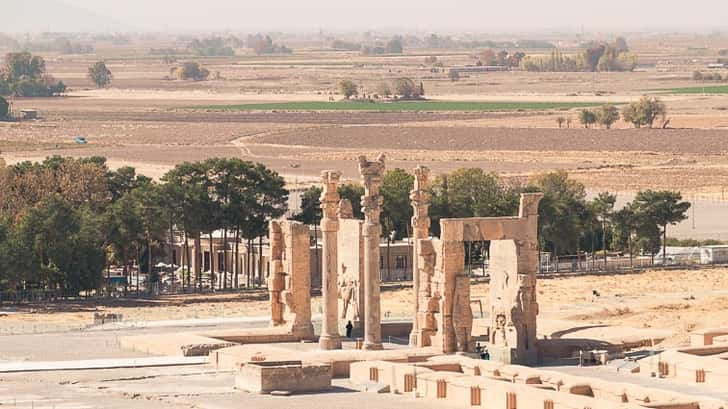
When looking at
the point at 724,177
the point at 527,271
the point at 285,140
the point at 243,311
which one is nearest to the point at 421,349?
the point at 527,271

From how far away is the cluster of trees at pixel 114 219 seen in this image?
6166 centimetres

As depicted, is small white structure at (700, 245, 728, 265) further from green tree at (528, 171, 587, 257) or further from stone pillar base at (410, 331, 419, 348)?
stone pillar base at (410, 331, 419, 348)

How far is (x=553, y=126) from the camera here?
520 ft

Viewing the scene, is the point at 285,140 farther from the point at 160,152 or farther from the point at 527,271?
the point at 527,271

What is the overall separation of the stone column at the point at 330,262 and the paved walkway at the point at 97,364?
9.03ft

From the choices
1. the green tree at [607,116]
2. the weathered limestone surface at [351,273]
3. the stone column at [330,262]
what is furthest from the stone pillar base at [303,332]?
the green tree at [607,116]

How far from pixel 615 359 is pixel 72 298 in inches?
863

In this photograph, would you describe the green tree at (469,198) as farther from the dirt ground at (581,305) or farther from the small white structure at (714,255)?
the small white structure at (714,255)

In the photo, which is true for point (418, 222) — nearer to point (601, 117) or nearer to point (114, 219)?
point (114, 219)

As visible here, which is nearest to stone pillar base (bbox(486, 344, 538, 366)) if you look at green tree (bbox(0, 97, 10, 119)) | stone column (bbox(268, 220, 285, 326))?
stone column (bbox(268, 220, 285, 326))

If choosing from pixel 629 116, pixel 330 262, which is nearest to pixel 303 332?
pixel 330 262

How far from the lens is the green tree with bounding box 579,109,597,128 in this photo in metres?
158

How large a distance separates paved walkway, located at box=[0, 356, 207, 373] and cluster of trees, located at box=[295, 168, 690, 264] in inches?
885

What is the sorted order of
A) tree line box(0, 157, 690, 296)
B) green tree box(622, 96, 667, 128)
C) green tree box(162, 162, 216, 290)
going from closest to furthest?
1. tree line box(0, 157, 690, 296)
2. green tree box(162, 162, 216, 290)
3. green tree box(622, 96, 667, 128)
